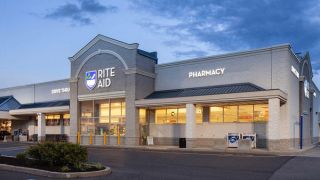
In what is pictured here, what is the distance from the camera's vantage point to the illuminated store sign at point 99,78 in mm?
38062

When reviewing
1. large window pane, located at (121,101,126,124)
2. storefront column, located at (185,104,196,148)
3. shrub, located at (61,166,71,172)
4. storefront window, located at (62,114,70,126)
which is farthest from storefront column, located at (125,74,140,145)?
shrub, located at (61,166,71,172)

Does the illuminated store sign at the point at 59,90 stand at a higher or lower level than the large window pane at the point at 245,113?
higher

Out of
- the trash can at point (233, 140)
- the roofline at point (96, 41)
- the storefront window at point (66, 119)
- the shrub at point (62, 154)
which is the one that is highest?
the roofline at point (96, 41)

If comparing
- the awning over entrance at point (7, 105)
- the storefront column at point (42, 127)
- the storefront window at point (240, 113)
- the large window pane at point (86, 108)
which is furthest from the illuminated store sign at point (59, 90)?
the storefront window at point (240, 113)

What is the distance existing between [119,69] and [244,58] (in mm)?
12495

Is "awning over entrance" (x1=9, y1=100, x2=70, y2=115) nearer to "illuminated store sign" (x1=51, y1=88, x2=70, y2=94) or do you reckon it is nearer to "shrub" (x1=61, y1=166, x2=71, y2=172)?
"illuminated store sign" (x1=51, y1=88, x2=70, y2=94)

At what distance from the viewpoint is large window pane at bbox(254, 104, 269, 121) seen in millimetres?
30747

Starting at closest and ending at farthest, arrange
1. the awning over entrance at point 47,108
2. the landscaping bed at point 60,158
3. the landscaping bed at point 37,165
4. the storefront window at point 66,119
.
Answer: the landscaping bed at point 37,165 < the landscaping bed at point 60,158 < the awning over entrance at point 47,108 < the storefront window at point 66,119

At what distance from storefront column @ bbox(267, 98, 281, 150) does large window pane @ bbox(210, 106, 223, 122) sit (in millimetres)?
6224

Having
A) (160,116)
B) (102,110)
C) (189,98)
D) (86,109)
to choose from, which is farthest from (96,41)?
(189,98)

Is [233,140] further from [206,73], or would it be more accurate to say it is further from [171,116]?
[171,116]

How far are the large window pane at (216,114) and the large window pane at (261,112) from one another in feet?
10.5

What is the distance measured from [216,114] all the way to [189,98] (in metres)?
3.35

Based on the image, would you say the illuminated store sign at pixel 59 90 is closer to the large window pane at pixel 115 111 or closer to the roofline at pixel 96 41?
the roofline at pixel 96 41
